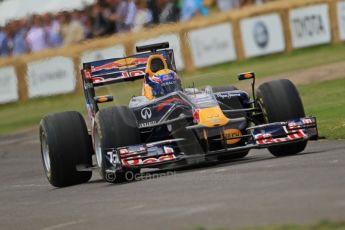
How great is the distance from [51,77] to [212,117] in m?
22.8

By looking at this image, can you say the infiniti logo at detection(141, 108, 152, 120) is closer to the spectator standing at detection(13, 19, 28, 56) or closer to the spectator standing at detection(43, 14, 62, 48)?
the spectator standing at detection(43, 14, 62, 48)

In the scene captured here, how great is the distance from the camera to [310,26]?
34906 millimetres

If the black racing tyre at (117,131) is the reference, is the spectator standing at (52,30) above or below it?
above

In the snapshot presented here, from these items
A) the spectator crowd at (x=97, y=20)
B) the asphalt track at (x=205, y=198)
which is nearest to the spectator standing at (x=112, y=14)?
the spectator crowd at (x=97, y=20)

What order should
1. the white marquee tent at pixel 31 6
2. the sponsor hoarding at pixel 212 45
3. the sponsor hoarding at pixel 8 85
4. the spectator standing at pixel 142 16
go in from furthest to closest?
the sponsor hoarding at pixel 8 85 < the sponsor hoarding at pixel 212 45 < the white marquee tent at pixel 31 6 < the spectator standing at pixel 142 16

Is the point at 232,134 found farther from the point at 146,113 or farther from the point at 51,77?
the point at 51,77

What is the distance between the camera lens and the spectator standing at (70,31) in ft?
115

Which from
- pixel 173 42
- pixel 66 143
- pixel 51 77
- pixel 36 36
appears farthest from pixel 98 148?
pixel 51 77

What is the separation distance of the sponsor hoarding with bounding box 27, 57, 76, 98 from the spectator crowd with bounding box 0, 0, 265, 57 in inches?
21.3

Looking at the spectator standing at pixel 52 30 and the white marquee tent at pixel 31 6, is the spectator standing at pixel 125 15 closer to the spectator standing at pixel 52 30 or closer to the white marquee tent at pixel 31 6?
the white marquee tent at pixel 31 6

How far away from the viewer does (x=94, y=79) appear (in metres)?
16.7

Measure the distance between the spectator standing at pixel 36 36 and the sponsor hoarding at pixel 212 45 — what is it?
443 cm

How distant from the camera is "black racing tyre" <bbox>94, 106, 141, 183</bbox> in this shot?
46.0 ft

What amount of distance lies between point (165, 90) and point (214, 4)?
21.2 m
